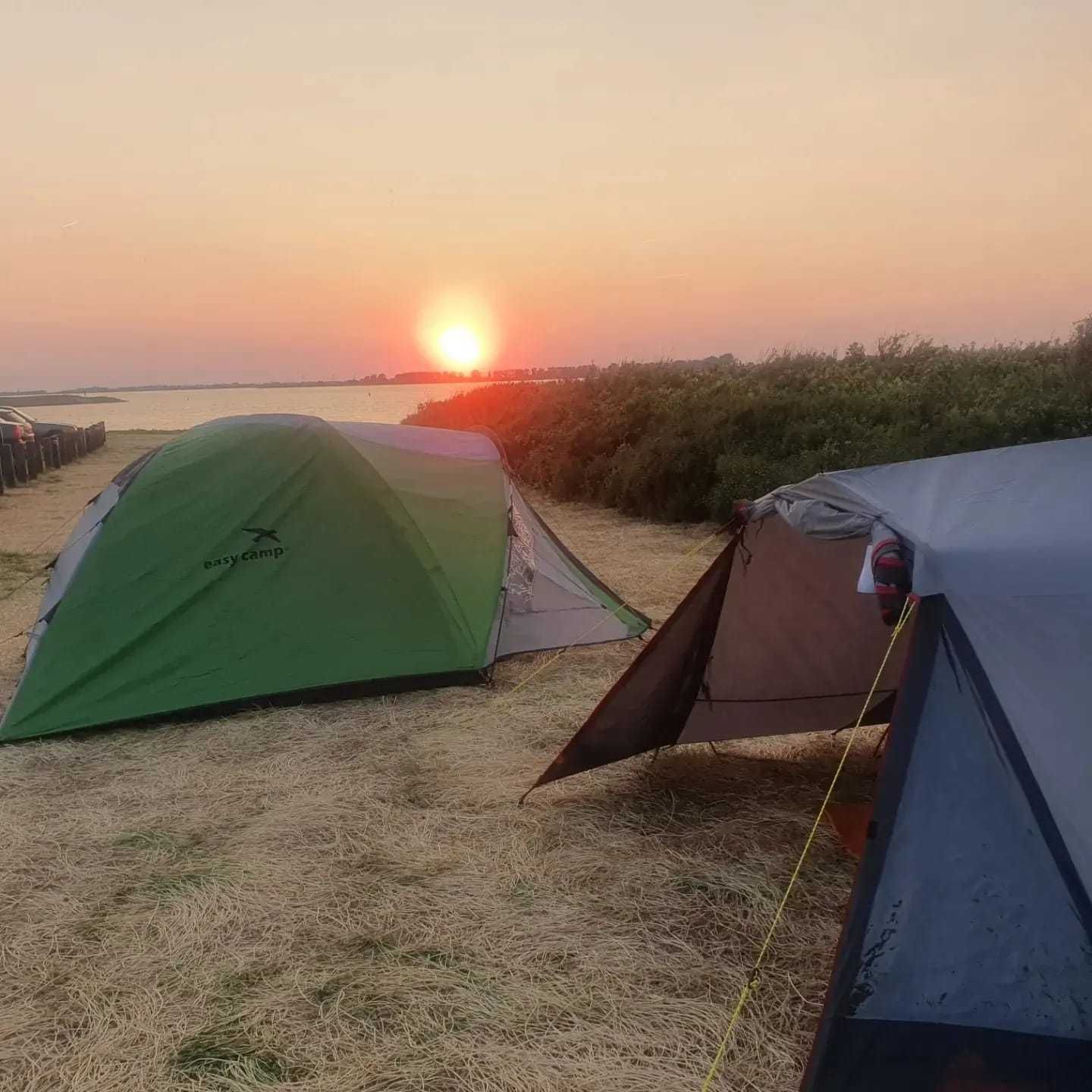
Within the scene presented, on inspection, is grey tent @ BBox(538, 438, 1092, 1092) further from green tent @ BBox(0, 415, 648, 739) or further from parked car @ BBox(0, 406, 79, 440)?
parked car @ BBox(0, 406, 79, 440)

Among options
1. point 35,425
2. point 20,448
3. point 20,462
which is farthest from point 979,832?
point 35,425

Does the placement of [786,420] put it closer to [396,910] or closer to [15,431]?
[396,910]

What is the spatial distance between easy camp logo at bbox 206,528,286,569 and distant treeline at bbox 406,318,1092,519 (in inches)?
337

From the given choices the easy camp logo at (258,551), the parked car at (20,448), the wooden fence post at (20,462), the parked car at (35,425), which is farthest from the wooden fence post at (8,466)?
the easy camp logo at (258,551)

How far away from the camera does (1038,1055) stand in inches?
107

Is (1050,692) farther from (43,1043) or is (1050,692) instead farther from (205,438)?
(205,438)

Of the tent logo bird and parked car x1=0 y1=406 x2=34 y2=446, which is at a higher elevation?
parked car x1=0 y1=406 x2=34 y2=446

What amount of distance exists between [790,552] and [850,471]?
812 millimetres

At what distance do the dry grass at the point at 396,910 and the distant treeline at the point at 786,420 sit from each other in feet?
29.4

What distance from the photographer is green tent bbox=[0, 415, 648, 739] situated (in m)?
6.19

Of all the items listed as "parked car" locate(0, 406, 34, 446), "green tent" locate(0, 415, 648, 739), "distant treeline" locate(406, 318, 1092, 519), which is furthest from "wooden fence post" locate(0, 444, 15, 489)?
"green tent" locate(0, 415, 648, 739)

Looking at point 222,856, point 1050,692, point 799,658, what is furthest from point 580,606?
point 1050,692

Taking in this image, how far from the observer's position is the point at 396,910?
3961 millimetres

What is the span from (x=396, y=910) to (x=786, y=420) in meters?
13.1
